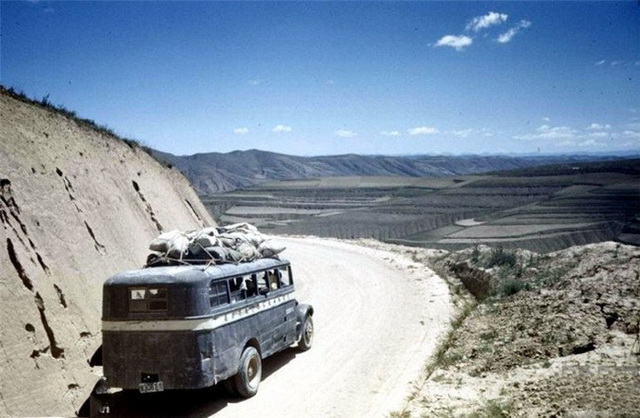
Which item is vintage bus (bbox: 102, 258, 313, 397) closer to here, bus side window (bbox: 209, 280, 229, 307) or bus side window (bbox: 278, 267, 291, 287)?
bus side window (bbox: 209, 280, 229, 307)

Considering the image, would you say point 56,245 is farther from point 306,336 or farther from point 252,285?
point 306,336

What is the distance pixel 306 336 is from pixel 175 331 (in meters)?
5.05

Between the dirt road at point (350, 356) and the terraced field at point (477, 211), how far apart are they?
2292 cm

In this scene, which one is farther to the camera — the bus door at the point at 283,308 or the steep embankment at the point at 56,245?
the bus door at the point at 283,308

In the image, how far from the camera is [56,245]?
11.1 m

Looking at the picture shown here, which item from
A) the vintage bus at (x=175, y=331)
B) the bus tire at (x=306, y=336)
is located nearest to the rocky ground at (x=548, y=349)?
the bus tire at (x=306, y=336)

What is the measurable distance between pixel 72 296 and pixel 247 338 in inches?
171

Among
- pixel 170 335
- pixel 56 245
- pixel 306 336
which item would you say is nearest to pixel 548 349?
pixel 306 336

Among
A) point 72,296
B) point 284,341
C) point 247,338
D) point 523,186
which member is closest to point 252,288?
point 247,338

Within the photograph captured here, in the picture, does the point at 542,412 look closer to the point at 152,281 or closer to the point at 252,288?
the point at 252,288

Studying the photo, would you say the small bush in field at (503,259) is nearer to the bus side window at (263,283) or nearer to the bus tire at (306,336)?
the bus tire at (306,336)

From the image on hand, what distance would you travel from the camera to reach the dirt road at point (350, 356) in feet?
30.2

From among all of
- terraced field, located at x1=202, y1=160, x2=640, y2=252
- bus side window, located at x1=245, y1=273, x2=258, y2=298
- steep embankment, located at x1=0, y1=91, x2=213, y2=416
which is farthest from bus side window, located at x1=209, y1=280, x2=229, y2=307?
terraced field, located at x1=202, y1=160, x2=640, y2=252

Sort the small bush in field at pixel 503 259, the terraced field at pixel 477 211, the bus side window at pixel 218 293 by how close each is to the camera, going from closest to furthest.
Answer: the bus side window at pixel 218 293 < the small bush in field at pixel 503 259 < the terraced field at pixel 477 211
